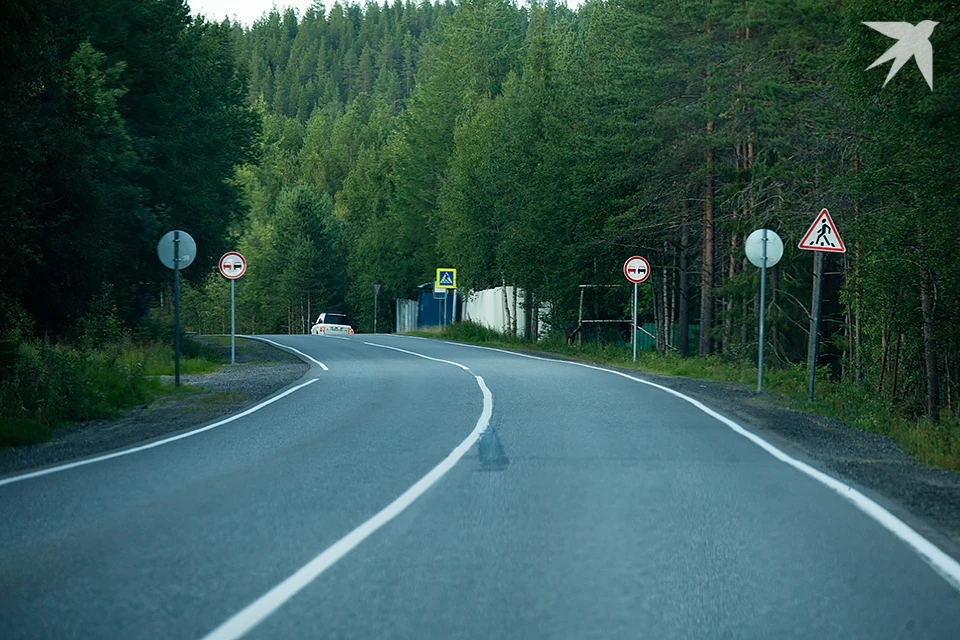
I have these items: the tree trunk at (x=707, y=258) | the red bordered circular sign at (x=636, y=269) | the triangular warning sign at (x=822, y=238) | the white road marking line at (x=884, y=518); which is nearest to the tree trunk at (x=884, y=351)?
the triangular warning sign at (x=822, y=238)

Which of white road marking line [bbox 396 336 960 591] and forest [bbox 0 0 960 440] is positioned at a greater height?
forest [bbox 0 0 960 440]

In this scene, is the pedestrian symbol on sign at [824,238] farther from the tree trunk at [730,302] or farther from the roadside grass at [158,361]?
the roadside grass at [158,361]

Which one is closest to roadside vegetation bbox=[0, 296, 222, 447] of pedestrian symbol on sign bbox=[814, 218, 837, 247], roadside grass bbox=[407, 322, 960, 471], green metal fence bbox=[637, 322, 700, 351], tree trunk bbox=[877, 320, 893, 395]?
roadside grass bbox=[407, 322, 960, 471]

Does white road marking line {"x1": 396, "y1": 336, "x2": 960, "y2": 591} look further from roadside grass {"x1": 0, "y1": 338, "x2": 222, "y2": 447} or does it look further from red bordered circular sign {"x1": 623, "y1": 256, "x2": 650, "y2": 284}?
red bordered circular sign {"x1": 623, "y1": 256, "x2": 650, "y2": 284}

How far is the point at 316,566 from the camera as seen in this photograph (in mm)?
6262

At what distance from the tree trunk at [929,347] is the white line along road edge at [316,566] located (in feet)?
38.7

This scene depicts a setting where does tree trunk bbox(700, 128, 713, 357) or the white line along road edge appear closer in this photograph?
the white line along road edge

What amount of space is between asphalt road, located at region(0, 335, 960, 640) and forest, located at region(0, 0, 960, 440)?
25.0ft

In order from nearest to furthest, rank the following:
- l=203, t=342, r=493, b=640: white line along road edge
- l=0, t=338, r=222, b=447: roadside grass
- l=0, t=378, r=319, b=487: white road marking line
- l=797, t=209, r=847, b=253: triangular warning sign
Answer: l=203, t=342, r=493, b=640: white line along road edge < l=0, t=378, r=319, b=487: white road marking line < l=0, t=338, r=222, b=447: roadside grass < l=797, t=209, r=847, b=253: triangular warning sign

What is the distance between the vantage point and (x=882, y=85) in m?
18.1

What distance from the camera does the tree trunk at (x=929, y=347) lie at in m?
19.1

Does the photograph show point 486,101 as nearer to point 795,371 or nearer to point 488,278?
point 488,278

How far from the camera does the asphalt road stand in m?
5.21

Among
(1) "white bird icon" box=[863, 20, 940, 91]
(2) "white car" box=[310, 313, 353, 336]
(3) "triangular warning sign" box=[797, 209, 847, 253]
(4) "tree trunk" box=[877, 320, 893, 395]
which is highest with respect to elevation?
(1) "white bird icon" box=[863, 20, 940, 91]
